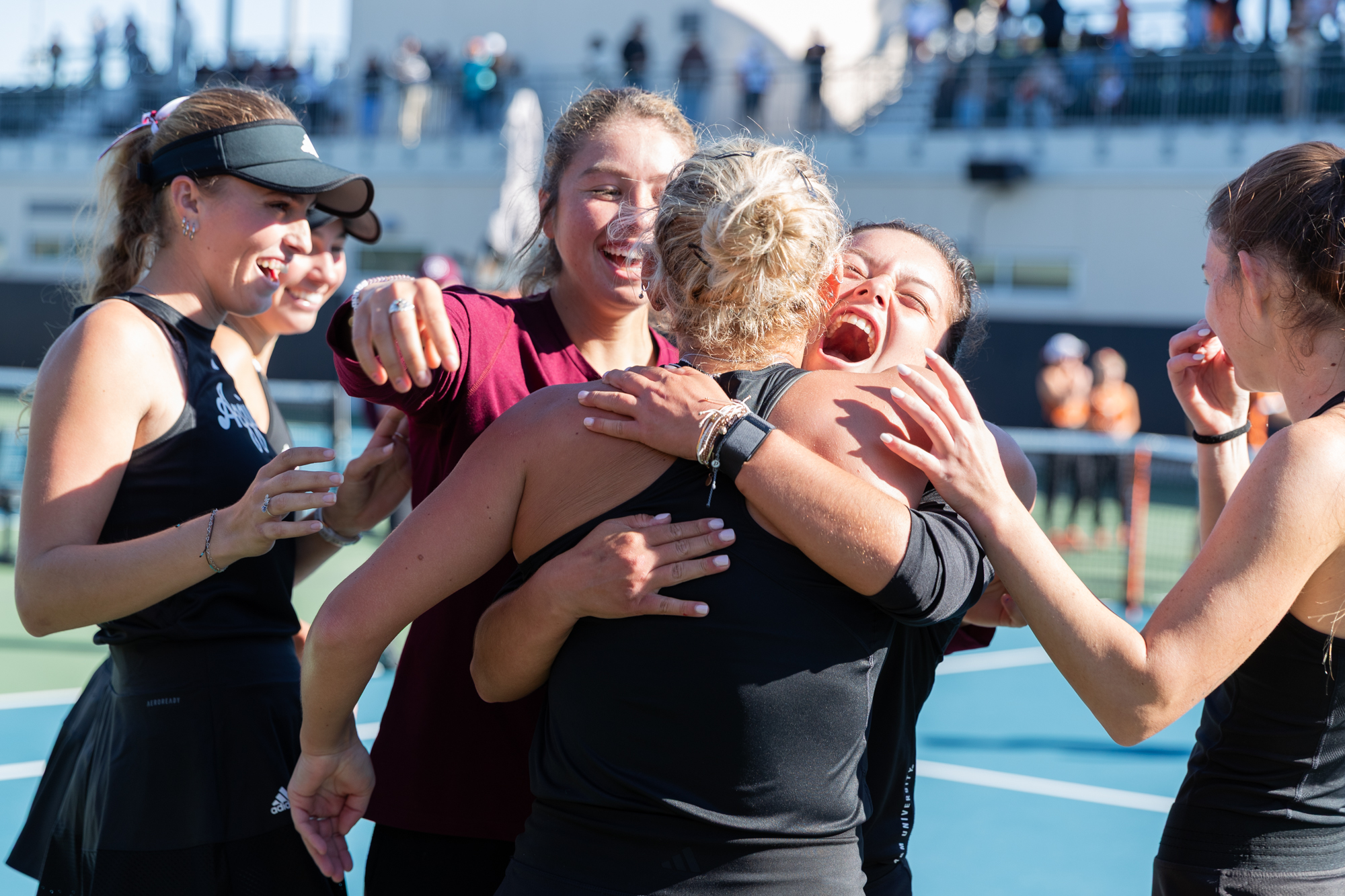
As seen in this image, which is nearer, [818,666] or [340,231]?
[818,666]

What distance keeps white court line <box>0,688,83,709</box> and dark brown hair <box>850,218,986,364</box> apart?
560cm

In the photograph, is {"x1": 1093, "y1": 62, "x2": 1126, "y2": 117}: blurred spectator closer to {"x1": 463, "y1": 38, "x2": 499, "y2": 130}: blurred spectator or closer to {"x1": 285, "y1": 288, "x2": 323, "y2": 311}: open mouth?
{"x1": 463, "y1": 38, "x2": 499, "y2": 130}: blurred spectator

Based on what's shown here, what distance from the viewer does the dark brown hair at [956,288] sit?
8.04 feet

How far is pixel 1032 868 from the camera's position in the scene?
15.8 ft

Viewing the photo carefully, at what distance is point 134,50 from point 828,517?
118 feet

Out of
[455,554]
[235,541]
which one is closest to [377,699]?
[235,541]

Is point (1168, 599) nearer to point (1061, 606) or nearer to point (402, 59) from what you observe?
point (1061, 606)

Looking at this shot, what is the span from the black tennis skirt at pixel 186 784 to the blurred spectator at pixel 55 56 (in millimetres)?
33890

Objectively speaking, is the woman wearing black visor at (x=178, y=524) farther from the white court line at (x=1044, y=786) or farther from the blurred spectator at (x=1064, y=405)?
the blurred spectator at (x=1064, y=405)

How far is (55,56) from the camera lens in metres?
31.8

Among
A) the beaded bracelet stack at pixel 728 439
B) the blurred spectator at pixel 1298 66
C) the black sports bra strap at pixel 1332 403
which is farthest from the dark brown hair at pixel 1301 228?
the blurred spectator at pixel 1298 66

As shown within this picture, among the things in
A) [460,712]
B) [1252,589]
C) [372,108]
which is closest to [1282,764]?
[1252,589]

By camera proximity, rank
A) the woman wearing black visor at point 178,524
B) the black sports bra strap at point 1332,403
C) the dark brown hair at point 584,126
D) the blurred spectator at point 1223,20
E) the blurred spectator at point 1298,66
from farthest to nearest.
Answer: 1. the blurred spectator at point 1223,20
2. the blurred spectator at point 1298,66
3. the dark brown hair at point 584,126
4. the woman wearing black visor at point 178,524
5. the black sports bra strap at point 1332,403

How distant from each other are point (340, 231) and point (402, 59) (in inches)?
1039
